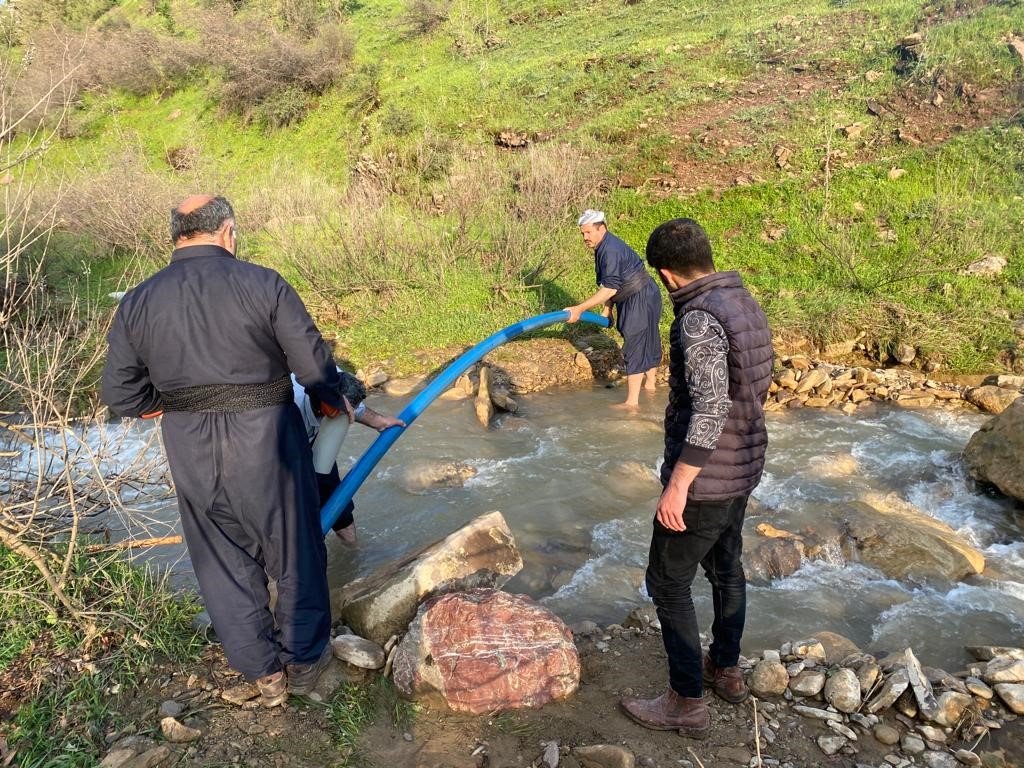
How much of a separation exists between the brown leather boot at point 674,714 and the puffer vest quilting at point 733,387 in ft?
2.84

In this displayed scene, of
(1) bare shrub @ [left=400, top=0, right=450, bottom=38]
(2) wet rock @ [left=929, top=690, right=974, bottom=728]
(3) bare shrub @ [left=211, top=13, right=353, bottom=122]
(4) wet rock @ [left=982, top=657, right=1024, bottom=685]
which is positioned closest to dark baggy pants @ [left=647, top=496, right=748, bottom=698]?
(2) wet rock @ [left=929, top=690, right=974, bottom=728]

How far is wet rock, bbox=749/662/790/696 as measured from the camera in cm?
277

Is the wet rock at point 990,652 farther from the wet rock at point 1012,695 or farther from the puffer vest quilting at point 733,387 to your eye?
the puffer vest quilting at point 733,387

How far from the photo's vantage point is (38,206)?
988 cm

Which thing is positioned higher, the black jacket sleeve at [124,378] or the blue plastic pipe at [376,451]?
the black jacket sleeve at [124,378]

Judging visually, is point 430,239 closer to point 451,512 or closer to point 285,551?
Result: point 451,512

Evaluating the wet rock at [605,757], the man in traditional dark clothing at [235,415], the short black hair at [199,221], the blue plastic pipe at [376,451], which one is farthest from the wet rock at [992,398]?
the short black hair at [199,221]

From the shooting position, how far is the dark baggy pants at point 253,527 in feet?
8.20

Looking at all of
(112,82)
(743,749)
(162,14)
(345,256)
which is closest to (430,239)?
(345,256)

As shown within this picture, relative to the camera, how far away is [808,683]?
9.02 feet

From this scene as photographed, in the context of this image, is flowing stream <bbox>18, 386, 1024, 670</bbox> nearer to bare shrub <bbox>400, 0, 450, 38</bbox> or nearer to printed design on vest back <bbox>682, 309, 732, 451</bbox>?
printed design on vest back <bbox>682, 309, 732, 451</bbox>

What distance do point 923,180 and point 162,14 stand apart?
32.6m

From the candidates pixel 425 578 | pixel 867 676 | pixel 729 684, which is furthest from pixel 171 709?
pixel 867 676

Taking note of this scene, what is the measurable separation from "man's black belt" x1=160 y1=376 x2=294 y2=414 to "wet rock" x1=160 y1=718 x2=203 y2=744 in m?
1.20
